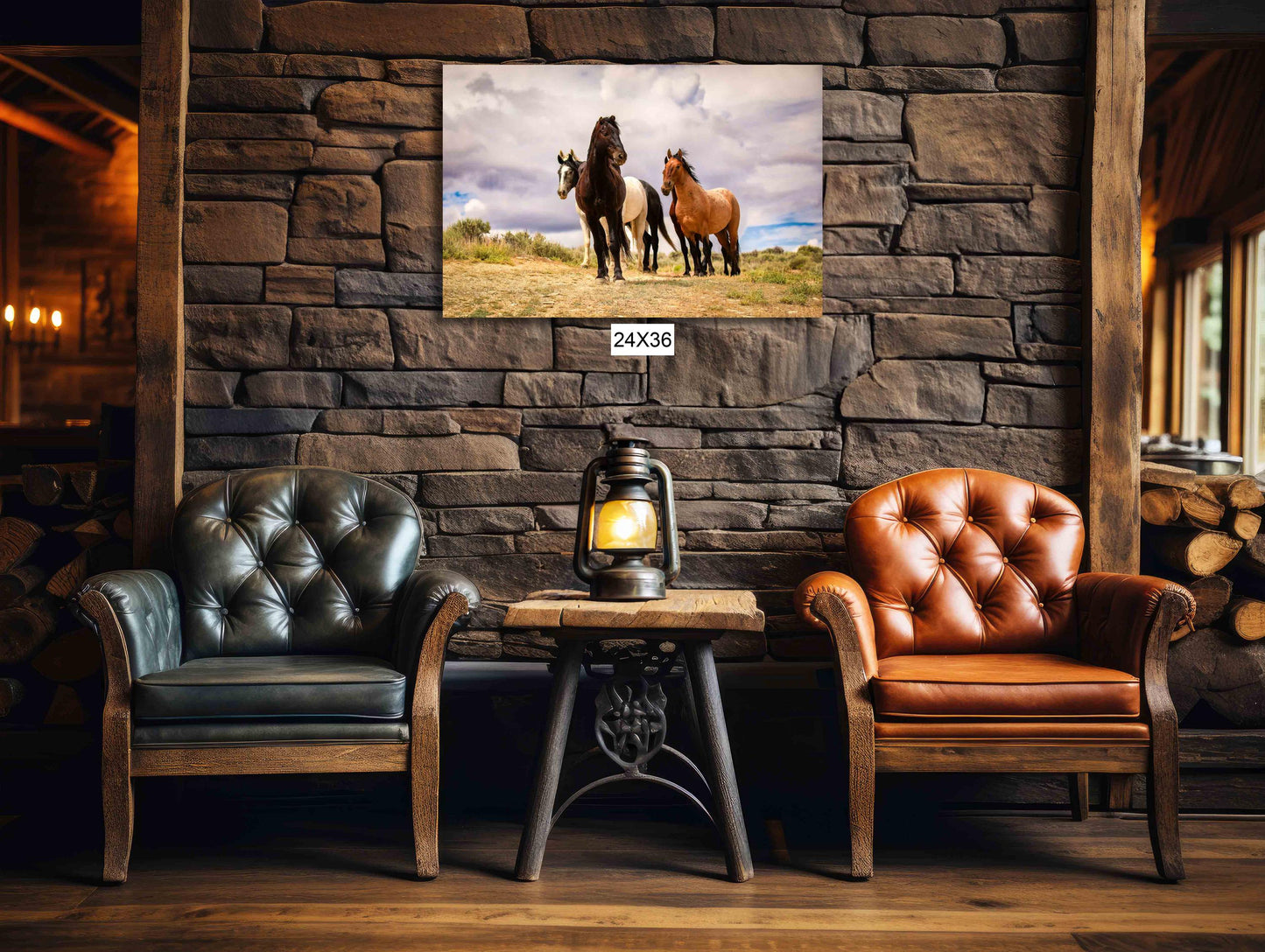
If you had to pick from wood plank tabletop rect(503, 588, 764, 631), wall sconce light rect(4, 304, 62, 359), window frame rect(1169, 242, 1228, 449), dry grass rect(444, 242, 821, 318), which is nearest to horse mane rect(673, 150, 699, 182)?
dry grass rect(444, 242, 821, 318)

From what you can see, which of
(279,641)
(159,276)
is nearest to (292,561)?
(279,641)

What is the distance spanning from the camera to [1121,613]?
7.73 ft

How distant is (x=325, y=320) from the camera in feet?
9.87

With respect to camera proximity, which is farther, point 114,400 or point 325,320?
point 114,400

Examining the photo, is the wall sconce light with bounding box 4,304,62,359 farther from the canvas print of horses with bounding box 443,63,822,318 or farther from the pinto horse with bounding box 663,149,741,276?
the pinto horse with bounding box 663,149,741,276

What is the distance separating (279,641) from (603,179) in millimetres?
1669

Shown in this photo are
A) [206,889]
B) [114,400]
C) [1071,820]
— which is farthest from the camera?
[114,400]

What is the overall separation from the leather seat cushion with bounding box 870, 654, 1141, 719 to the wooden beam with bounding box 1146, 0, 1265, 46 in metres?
2.09

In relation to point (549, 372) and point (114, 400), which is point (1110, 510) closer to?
point (549, 372)

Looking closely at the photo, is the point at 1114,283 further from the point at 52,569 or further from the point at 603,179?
the point at 52,569

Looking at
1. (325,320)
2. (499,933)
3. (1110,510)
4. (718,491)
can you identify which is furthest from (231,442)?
(1110,510)

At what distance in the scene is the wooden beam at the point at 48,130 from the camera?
5.75 m

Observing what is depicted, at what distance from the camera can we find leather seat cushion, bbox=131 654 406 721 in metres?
2.18

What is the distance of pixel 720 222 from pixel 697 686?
1.48 m
